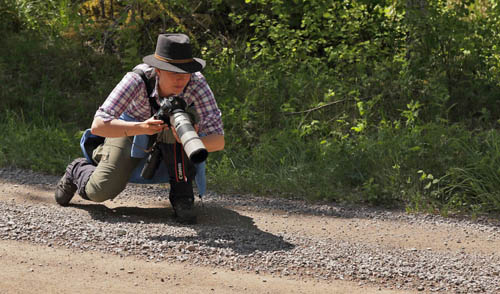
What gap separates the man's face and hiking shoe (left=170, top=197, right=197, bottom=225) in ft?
2.50

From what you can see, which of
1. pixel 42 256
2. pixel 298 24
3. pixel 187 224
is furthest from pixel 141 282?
pixel 298 24

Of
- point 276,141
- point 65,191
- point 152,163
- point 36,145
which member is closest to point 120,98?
point 152,163

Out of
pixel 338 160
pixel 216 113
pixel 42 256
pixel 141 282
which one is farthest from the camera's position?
pixel 338 160

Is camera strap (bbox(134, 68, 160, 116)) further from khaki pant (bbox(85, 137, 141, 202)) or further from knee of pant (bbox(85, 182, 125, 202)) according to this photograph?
knee of pant (bbox(85, 182, 125, 202))

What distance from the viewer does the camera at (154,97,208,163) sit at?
13.3ft

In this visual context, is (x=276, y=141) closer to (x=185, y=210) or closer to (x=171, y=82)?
(x=185, y=210)

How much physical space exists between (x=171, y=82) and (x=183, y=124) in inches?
17.8

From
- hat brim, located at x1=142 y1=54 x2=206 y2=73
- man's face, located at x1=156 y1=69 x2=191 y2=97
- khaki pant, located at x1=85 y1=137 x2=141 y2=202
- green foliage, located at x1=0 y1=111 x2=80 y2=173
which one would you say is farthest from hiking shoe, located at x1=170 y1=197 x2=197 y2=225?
green foliage, located at x1=0 y1=111 x2=80 y2=173

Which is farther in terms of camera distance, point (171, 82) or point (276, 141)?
point (276, 141)

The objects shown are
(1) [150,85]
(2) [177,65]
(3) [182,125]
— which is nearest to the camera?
(3) [182,125]

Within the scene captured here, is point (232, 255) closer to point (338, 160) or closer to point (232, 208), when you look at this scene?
point (232, 208)

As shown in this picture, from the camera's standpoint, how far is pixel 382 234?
5098 millimetres

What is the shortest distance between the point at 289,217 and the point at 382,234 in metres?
0.77

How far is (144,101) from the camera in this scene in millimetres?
4758
